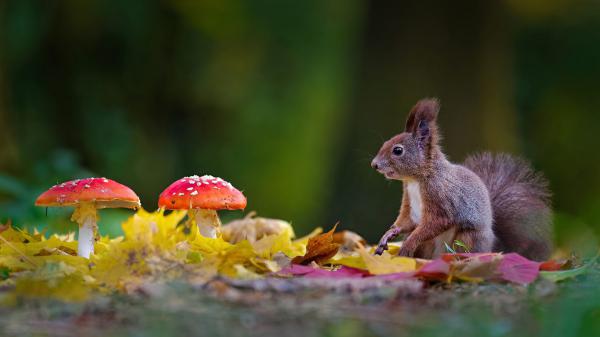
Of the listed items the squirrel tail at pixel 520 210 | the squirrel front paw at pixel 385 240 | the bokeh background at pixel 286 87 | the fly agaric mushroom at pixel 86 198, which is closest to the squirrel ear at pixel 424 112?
the squirrel front paw at pixel 385 240

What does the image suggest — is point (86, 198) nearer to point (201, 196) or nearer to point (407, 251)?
point (201, 196)

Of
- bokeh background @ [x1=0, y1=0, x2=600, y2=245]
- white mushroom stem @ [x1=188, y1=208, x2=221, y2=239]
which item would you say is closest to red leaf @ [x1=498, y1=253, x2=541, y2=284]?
white mushroom stem @ [x1=188, y1=208, x2=221, y2=239]

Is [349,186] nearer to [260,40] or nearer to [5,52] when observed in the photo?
[5,52]

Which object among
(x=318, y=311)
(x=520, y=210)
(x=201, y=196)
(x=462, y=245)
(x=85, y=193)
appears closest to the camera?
(x=318, y=311)

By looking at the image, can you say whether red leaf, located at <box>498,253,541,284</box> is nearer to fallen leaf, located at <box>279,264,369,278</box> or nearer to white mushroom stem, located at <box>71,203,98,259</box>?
fallen leaf, located at <box>279,264,369,278</box>

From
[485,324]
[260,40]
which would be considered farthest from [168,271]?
[260,40]

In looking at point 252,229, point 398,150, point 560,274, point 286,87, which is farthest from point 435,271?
point 286,87
